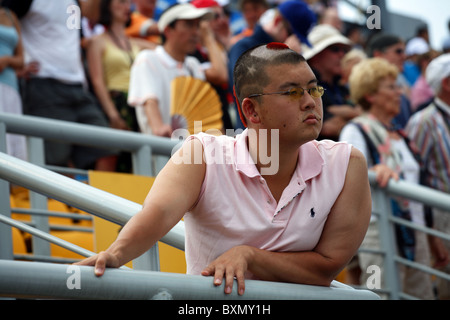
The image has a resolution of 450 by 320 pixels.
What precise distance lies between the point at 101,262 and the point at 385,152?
10.2 feet

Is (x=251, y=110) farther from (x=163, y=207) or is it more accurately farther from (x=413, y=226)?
(x=413, y=226)

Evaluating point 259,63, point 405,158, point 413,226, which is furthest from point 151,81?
point 259,63

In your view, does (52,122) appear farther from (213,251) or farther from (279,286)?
(279,286)

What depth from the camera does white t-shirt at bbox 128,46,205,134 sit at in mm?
4746

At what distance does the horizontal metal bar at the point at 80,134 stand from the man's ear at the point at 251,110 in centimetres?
141

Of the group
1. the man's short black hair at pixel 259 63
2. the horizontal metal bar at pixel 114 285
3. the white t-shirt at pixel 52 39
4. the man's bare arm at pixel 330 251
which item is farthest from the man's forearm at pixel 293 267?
the white t-shirt at pixel 52 39

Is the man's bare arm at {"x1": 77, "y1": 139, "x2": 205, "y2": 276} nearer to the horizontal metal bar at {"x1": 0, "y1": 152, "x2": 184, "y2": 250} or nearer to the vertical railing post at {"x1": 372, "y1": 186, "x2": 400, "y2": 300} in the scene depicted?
the horizontal metal bar at {"x1": 0, "y1": 152, "x2": 184, "y2": 250}

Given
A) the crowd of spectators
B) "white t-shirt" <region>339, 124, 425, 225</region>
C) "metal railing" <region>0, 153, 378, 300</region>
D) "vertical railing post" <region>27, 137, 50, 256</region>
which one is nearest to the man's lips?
"metal railing" <region>0, 153, 378, 300</region>

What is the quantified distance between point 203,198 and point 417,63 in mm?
7088

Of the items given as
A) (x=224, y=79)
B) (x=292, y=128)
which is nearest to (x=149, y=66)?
(x=224, y=79)

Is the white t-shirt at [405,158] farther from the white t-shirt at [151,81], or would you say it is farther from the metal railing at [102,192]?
the white t-shirt at [151,81]

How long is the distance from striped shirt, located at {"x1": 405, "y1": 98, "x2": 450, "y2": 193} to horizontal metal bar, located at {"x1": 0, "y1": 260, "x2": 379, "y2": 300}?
3.37 metres

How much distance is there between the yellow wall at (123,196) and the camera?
332 centimetres

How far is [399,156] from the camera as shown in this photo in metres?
4.71
